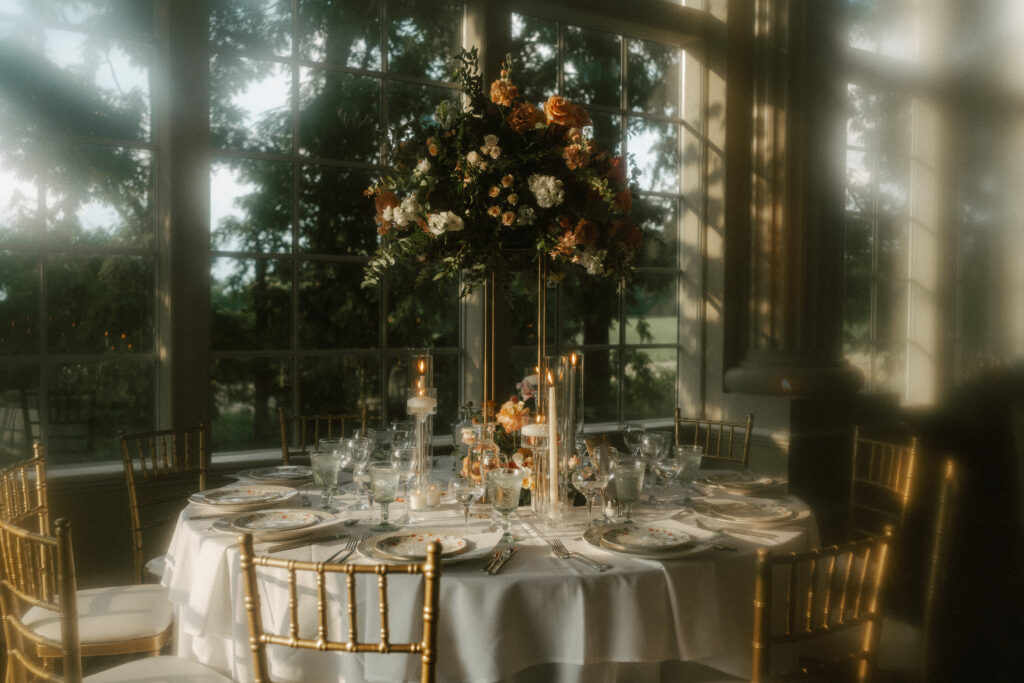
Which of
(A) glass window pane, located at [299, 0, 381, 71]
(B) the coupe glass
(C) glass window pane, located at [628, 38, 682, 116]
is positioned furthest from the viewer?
(C) glass window pane, located at [628, 38, 682, 116]

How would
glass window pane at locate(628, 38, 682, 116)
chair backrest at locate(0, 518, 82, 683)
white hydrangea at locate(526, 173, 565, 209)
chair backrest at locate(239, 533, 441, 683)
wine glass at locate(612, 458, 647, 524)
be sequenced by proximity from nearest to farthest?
chair backrest at locate(239, 533, 441, 683)
chair backrest at locate(0, 518, 82, 683)
wine glass at locate(612, 458, 647, 524)
white hydrangea at locate(526, 173, 565, 209)
glass window pane at locate(628, 38, 682, 116)

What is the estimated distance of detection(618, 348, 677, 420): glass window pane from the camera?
4.09 m

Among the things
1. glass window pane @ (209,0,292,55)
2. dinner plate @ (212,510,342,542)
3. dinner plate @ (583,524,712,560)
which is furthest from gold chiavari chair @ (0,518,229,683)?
glass window pane @ (209,0,292,55)

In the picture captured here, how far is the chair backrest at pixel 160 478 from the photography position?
2.53 meters

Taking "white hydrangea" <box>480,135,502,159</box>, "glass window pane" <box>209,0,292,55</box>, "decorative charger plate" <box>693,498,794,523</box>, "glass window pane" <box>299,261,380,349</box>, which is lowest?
"decorative charger plate" <box>693,498,794,523</box>

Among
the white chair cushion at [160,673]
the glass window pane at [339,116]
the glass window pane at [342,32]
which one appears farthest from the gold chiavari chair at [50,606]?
the glass window pane at [342,32]

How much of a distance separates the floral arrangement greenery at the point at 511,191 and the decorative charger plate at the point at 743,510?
2.42 feet

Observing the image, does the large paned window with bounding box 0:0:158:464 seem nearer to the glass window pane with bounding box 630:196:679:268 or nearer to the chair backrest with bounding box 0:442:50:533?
the chair backrest with bounding box 0:442:50:533

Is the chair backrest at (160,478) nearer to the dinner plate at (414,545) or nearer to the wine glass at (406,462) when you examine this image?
the wine glass at (406,462)

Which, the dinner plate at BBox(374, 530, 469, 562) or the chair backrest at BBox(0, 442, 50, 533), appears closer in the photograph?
the dinner plate at BBox(374, 530, 469, 562)

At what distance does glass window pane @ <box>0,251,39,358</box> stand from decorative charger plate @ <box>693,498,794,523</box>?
257 centimetres

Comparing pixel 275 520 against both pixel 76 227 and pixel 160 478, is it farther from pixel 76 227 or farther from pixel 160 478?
pixel 76 227

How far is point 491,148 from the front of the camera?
6.53ft

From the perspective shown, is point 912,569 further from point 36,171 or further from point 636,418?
point 36,171
